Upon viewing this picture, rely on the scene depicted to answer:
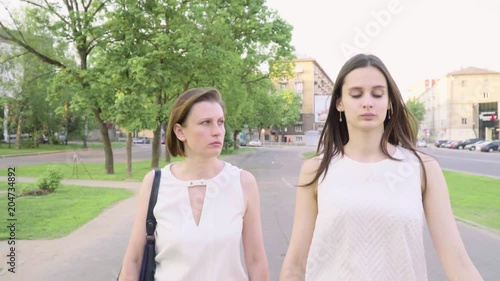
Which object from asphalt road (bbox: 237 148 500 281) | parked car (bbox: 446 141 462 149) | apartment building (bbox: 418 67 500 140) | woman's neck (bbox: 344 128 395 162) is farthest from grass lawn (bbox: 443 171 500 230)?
parked car (bbox: 446 141 462 149)

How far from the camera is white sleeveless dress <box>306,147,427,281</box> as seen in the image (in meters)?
1.68

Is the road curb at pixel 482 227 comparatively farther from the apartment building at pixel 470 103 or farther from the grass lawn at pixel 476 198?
the apartment building at pixel 470 103

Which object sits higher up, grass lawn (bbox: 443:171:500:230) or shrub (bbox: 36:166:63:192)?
shrub (bbox: 36:166:63:192)

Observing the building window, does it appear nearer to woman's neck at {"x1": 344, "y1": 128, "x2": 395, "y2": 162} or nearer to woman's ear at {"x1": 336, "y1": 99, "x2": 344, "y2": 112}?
woman's ear at {"x1": 336, "y1": 99, "x2": 344, "y2": 112}

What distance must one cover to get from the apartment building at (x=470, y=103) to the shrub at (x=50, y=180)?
5694 cm

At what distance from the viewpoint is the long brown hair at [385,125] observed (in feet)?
5.99

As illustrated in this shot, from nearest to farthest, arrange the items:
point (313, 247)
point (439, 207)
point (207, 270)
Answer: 1. point (439, 207)
2. point (313, 247)
3. point (207, 270)

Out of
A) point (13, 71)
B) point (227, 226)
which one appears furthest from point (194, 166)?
point (13, 71)

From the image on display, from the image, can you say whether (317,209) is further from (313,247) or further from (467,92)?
(467,92)

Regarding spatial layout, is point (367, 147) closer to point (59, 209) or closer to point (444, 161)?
point (59, 209)

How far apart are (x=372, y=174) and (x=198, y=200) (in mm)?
854

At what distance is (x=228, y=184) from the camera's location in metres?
2.15

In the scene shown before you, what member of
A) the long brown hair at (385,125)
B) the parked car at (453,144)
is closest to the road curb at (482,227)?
the long brown hair at (385,125)

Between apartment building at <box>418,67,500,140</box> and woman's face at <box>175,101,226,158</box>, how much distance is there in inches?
2546
